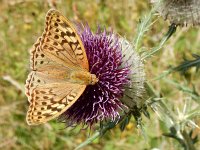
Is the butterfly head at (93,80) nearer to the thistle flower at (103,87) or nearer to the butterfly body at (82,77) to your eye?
the butterfly body at (82,77)

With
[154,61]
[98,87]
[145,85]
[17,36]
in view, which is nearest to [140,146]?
[154,61]

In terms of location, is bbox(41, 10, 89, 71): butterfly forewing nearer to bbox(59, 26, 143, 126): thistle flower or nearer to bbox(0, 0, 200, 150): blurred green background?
bbox(59, 26, 143, 126): thistle flower

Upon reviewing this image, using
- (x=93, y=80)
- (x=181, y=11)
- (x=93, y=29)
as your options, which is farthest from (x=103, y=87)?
(x=93, y=29)

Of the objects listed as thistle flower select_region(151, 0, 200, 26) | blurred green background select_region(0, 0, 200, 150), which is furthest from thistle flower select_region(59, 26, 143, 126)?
blurred green background select_region(0, 0, 200, 150)

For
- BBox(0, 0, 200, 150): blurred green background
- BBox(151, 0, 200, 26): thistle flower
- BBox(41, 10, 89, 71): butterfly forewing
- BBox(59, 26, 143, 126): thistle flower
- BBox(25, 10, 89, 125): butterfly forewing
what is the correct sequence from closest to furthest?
BBox(25, 10, 89, 125): butterfly forewing, BBox(41, 10, 89, 71): butterfly forewing, BBox(59, 26, 143, 126): thistle flower, BBox(151, 0, 200, 26): thistle flower, BBox(0, 0, 200, 150): blurred green background

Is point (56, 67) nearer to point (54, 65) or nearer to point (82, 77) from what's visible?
point (54, 65)

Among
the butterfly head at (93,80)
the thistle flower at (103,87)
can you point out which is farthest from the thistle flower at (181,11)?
the butterfly head at (93,80)
